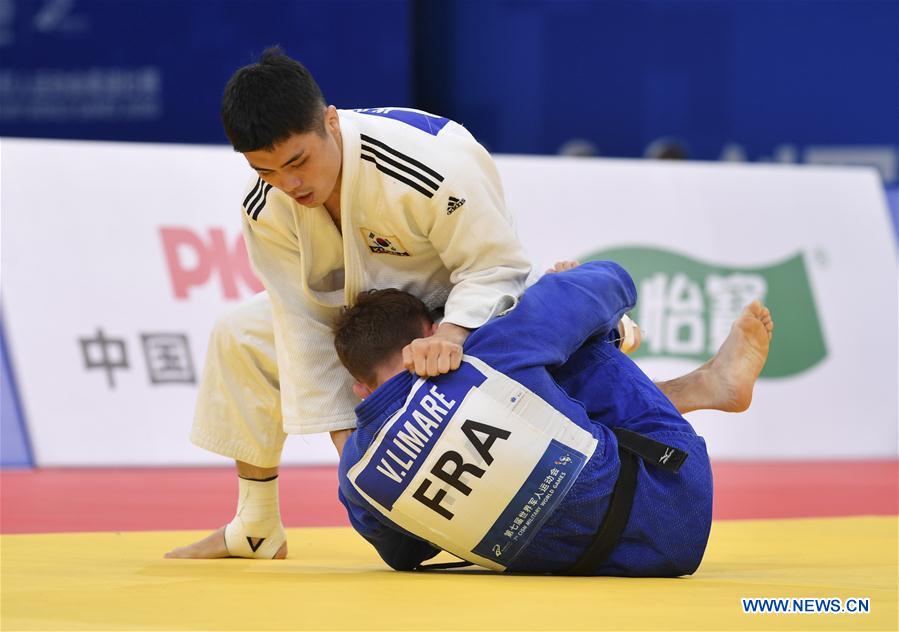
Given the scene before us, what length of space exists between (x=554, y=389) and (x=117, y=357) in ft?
10.8

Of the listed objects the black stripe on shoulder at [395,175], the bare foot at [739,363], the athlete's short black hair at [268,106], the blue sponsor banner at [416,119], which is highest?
the athlete's short black hair at [268,106]

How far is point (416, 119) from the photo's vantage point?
2.73 meters

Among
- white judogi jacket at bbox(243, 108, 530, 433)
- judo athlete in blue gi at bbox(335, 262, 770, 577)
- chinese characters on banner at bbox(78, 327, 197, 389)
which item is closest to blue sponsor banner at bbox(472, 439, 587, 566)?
judo athlete in blue gi at bbox(335, 262, 770, 577)

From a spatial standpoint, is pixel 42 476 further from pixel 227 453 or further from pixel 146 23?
pixel 146 23

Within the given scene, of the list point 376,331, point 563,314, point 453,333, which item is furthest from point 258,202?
point 563,314

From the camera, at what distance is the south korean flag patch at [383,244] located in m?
2.66

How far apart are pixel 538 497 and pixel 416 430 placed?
0.25 m

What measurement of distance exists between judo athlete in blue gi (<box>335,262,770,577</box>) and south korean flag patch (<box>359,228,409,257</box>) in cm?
26

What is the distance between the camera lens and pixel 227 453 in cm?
289

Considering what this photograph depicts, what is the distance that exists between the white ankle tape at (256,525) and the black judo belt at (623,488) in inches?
33.1

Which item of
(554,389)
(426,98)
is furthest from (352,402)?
(426,98)

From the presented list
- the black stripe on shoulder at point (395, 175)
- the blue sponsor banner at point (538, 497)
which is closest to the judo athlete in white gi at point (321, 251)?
the black stripe on shoulder at point (395, 175)

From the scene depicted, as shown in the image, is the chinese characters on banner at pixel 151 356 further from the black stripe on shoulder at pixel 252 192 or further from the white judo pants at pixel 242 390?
the black stripe on shoulder at pixel 252 192

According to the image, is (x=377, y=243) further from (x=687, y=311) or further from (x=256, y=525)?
(x=687, y=311)
